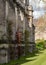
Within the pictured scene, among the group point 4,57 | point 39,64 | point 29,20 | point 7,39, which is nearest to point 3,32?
point 7,39

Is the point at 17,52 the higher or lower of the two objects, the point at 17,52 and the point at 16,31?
the lower

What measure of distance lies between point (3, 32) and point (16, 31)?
180 inches

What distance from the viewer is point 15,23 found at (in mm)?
22844

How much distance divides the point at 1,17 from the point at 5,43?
199 centimetres

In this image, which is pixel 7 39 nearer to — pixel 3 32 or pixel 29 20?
pixel 3 32

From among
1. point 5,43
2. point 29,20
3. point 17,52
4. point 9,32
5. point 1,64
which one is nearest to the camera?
point 1,64

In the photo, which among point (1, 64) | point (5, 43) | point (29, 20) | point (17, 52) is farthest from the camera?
point (29, 20)

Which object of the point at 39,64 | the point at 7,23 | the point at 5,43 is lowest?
the point at 39,64

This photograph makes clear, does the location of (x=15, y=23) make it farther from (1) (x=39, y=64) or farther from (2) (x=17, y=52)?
(1) (x=39, y=64)

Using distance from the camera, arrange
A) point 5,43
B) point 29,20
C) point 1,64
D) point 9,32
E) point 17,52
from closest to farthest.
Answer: point 1,64, point 5,43, point 9,32, point 17,52, point 29,20

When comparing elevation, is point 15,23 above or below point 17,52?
above

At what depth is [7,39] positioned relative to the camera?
1867 cm

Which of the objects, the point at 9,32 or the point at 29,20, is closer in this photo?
the point at 9,32

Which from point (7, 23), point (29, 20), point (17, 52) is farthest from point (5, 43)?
point (29, 20)
